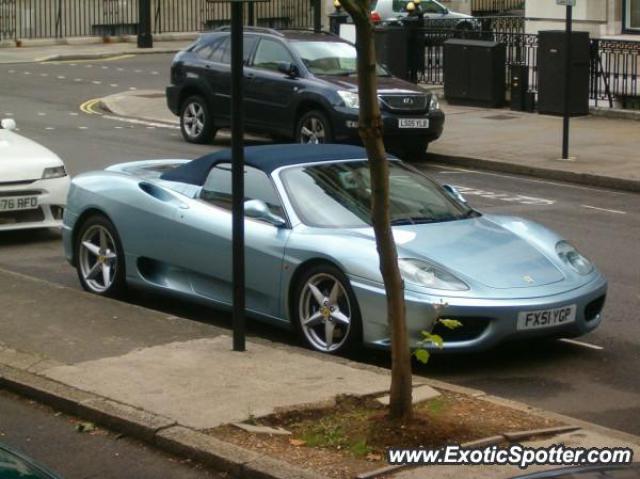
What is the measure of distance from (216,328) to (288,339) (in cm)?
53

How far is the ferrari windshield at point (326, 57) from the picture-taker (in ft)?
66.9

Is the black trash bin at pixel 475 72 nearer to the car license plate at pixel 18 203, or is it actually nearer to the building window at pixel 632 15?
the building window at pixel 632 15

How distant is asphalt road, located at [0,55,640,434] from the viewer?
343 inches

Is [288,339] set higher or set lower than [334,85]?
lower

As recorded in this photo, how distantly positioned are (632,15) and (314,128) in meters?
9.16

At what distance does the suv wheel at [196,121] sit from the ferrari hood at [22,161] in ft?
23.6

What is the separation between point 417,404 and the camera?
25.7 ft

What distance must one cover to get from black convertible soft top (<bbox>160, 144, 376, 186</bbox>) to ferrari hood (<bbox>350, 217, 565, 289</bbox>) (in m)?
1.00

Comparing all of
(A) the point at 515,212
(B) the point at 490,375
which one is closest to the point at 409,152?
(A) the point at 515,212

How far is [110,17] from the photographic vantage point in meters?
44.8

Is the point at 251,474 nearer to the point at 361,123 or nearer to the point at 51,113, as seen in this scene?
the point at 361,123

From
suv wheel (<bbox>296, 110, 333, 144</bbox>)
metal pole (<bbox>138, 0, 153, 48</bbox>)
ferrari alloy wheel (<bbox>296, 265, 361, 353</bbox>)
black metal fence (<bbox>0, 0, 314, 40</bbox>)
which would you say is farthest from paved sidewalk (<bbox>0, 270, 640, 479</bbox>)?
black metal fence (<bbox>0, 0, 314, 40</bbox>)

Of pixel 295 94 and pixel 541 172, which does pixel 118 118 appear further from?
pixel 541 172

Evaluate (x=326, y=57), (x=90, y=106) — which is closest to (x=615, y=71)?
(x=326, y=57)
